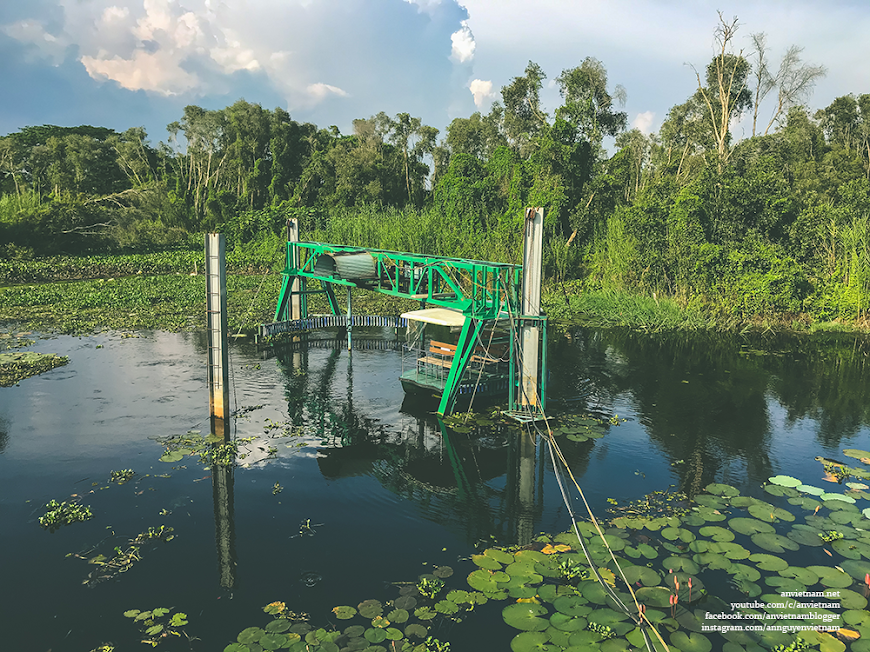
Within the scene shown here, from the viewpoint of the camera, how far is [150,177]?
71438 mm

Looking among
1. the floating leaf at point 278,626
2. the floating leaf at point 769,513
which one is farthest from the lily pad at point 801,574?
the floating leaf at point 278,626

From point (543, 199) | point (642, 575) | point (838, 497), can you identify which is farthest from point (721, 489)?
point (543, 199)

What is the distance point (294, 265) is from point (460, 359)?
11091 mm

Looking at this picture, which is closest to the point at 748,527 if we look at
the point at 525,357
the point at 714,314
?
the point at 525,357

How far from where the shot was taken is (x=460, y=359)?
50.2ft

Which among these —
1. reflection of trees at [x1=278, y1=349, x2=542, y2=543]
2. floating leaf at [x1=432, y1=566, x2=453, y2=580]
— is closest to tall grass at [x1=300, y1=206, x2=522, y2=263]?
reflection of trees at [x1=278, y1=349, x2=542, y2=543]

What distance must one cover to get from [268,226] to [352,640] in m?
48.9

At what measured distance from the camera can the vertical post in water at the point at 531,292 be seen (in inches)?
557

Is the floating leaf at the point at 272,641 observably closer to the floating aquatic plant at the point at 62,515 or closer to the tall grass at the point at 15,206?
the floating aquatic plant at the point at 62,515

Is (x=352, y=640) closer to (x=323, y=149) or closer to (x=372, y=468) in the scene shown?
(x=372, y=468)

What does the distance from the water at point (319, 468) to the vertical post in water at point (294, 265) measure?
11.2 ft

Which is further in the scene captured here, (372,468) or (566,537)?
(372,468)

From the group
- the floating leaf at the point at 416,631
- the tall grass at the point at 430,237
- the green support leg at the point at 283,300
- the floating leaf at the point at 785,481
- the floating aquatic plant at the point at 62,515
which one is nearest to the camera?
the floating leaf at the point at 416,631

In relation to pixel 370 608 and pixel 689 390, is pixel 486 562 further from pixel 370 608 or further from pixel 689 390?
pixel 689 390
